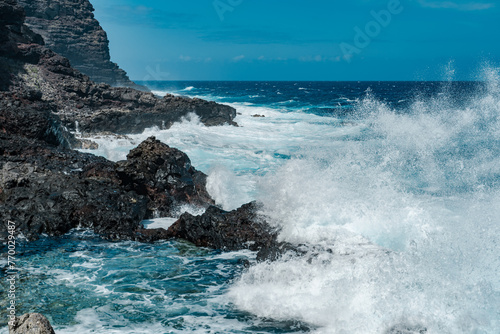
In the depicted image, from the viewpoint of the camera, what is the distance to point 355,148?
20.8 metres

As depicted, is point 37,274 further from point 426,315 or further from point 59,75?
point 59,75

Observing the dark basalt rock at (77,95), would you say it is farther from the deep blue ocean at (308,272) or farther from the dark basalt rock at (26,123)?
the deep blue ocean at (308,272)

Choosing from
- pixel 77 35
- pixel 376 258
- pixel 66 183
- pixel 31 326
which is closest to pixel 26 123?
pixel 66 183

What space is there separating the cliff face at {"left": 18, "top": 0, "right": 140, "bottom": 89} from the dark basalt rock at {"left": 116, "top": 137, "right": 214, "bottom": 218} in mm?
62591

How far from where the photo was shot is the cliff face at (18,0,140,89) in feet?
224

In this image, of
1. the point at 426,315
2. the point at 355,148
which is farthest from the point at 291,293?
the point at 355,148

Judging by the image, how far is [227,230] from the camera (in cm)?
816

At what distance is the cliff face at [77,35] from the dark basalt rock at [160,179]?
62.6 m

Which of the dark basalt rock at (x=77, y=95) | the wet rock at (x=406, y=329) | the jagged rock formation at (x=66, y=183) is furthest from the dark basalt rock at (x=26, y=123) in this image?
the wet rock at (x=406, y=329)

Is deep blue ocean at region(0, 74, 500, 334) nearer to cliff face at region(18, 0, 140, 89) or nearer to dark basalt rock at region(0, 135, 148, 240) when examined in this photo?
dark basalt rock at region(0, 135, 148, 240)

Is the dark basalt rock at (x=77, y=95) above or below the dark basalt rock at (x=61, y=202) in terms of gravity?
above

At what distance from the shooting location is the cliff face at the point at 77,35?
224 ft

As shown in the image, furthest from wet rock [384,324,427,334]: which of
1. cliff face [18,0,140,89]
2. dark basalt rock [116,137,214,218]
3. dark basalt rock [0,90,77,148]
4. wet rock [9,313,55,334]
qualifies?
cliff face [18,0,140,89]

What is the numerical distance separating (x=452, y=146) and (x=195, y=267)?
15.7m
